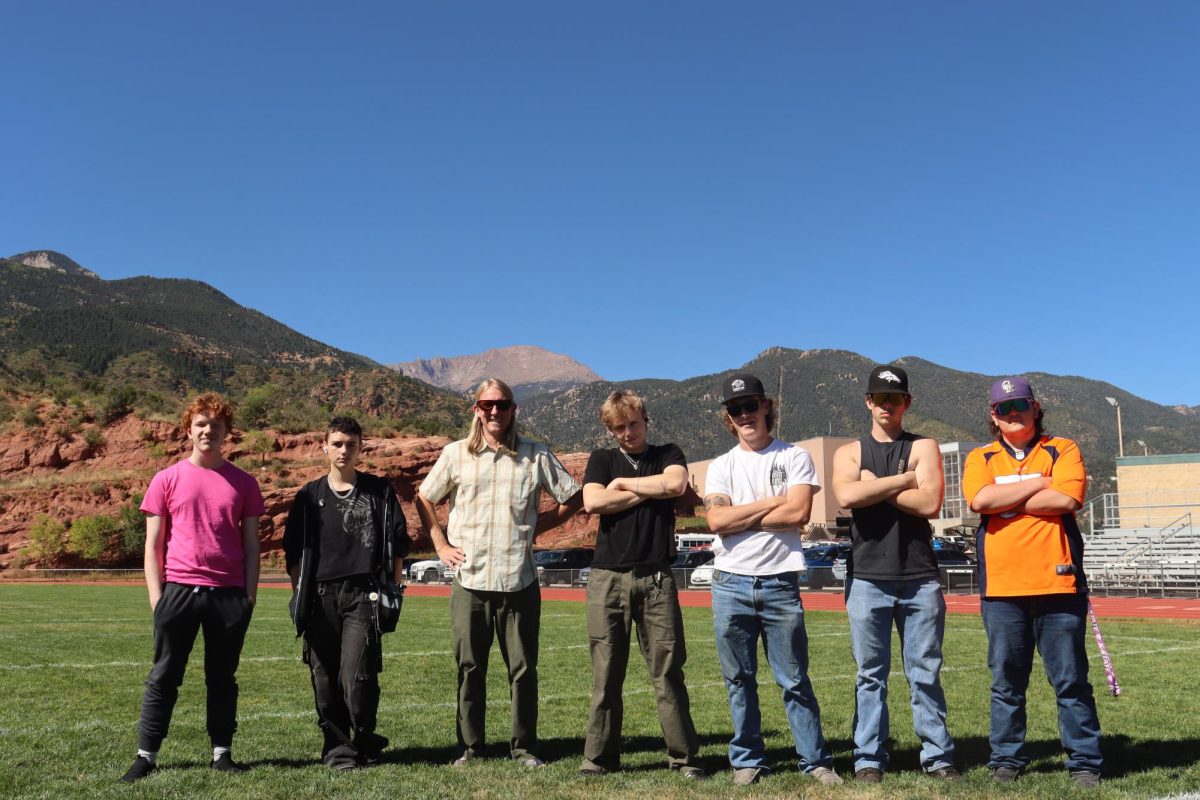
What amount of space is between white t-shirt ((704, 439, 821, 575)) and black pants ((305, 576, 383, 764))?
6.30 feet

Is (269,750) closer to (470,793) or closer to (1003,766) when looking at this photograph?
(470,793)

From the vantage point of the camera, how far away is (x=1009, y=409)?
5.13 meters

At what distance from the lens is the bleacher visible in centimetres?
2511

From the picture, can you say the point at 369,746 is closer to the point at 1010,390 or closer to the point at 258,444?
the point at 1010,390

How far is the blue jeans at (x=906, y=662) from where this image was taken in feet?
16.0

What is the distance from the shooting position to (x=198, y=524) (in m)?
5.13

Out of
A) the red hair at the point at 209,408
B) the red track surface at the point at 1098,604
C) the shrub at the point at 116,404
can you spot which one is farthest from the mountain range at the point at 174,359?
the red hair at the point at 209,408

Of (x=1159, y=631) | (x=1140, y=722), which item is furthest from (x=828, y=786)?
(x=1159, y=631)

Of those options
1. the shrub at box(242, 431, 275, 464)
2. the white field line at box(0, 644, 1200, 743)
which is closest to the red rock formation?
the shrub at box(242, 431, 275, 464)

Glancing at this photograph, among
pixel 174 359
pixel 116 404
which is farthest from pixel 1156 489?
pixel 174 359

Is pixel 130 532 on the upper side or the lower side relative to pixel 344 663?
lower

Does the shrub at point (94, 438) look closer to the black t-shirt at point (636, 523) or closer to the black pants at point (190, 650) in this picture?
the black pants at point (190, 650)

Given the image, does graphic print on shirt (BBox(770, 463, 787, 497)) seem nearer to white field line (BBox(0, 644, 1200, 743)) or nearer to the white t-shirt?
the white t-shirt

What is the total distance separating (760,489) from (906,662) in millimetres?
1134
